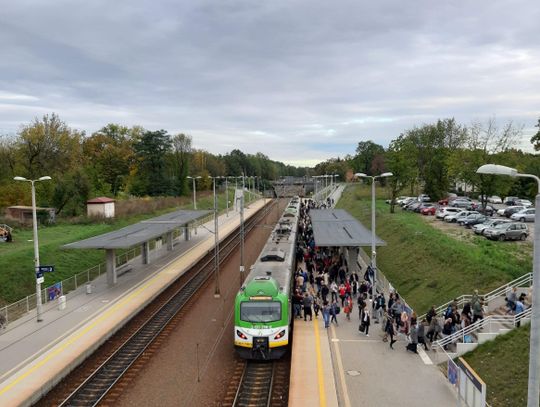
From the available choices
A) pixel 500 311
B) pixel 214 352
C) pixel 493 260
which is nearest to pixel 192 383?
pixel 214 352

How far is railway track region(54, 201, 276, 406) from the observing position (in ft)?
54.1

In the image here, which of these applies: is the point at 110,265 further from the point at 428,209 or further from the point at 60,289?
the point at 428,209

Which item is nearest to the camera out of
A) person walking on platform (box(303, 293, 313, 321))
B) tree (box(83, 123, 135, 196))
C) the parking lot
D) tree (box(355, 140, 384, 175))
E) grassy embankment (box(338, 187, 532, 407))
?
grassy embankment (box(338, 187, 532, 407))

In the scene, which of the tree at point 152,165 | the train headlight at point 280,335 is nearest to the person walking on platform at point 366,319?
the train headlight at point 280,335

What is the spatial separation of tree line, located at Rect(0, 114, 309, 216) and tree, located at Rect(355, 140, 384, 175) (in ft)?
127

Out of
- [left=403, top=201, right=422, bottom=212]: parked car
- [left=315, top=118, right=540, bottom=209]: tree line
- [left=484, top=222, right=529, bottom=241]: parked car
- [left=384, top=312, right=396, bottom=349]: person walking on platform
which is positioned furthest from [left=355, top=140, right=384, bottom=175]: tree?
[left=384, top=312, right=396, bottom=349]: person walking on platform

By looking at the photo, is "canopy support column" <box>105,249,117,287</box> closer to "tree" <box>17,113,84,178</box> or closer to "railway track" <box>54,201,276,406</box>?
"railway track" <box>54,201,276,406</box>

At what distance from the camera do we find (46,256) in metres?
36.9

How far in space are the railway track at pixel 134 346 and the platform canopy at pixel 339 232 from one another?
8.65m

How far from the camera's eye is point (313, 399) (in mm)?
14703

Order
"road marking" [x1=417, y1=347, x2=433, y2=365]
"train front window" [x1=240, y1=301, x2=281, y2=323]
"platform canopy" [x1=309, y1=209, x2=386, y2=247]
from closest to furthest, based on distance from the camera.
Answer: "road marking" [x1=417, y1=347, x2=433, y2=365] < "train front window" [x1=240, y1=301, x2=281, y2=323] < "platform canopy" [x1=309, y1=209, x2=386, y2=247]

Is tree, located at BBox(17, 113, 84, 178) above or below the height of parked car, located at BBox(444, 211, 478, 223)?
above

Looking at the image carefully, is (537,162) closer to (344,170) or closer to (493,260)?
(493,260)

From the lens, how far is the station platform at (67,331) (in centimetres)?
1659
